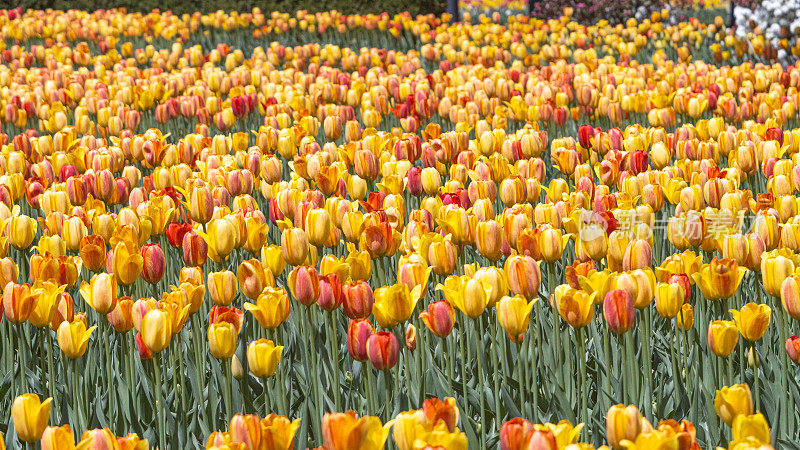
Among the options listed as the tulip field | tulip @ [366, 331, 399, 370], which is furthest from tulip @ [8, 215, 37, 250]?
tulip @ [366, 331, 399, 370]

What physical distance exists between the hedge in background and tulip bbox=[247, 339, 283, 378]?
13.0m

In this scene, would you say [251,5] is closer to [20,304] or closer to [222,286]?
[222,286]

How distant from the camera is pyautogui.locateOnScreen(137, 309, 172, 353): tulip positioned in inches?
86.5

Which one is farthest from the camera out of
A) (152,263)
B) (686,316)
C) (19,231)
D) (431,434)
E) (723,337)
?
(19,231)

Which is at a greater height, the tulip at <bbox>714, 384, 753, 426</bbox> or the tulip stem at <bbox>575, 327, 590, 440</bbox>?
the tulip at <bbox>714, 384, 753, 426</bbox>

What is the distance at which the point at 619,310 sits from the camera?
2.22 meters

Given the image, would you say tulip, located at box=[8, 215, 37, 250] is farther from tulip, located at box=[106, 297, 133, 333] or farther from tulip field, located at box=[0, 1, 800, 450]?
tulip, located at box=[106, 297, 133, 333]

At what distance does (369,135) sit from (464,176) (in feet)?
3.00

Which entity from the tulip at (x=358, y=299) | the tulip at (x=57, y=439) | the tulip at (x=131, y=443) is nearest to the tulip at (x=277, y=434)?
the tulip at (x=131, y=443)

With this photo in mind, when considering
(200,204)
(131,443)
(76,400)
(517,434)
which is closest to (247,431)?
(131,443)

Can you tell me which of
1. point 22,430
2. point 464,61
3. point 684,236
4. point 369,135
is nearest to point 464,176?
point 369,135

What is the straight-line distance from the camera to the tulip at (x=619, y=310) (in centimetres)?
222

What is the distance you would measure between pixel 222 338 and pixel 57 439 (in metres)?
0.62

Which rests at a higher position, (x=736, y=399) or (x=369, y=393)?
(x=736, y=399)
